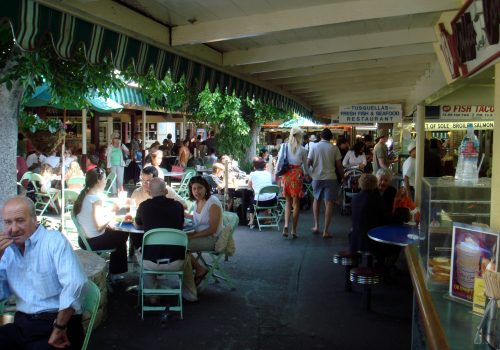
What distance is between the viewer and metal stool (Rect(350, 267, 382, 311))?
5008 mm

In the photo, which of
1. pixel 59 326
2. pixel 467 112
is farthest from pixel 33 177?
pixel 467 112

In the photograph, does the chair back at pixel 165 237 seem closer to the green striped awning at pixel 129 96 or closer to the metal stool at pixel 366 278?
the metal stool at pixel 366 278

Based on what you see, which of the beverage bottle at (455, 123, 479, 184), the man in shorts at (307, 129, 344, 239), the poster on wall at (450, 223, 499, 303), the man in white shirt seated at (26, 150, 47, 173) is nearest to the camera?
the poster on wall at (450, 223, 499, 303)

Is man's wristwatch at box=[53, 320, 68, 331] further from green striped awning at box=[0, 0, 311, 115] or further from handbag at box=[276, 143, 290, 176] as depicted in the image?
handbag at box=[276, 143, 290, 176]

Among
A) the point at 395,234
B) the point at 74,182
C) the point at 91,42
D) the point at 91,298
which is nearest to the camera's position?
the point at 91,298

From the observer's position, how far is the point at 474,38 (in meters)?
3.12

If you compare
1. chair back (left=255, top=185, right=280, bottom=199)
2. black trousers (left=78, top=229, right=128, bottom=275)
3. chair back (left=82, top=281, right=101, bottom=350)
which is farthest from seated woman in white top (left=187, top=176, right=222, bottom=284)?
chair back (left=255, top=185, right=280, bottom=199)

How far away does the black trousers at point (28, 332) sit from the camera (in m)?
3.07

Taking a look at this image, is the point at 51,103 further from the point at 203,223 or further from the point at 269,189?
the point at 203,223

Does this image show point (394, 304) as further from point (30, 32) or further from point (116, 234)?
point (30, 32)

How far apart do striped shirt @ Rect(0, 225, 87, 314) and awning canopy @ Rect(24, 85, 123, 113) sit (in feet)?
17.4

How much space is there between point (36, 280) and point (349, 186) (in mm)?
8585

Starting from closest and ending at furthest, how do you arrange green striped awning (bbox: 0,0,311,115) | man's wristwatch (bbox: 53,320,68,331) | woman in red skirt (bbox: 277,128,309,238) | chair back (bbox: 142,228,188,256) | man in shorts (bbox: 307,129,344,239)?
man's wristwatch (bbox: 53,320,68,331)
green striped awning (bbox: 0,0,311,115)
chair back (bbox: 142,228,188,256)
woman in red skirt (bbox: 277,128,309,238)
man in shorts (bbox: 307,129,344,239)

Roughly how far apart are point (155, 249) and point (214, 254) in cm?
94
